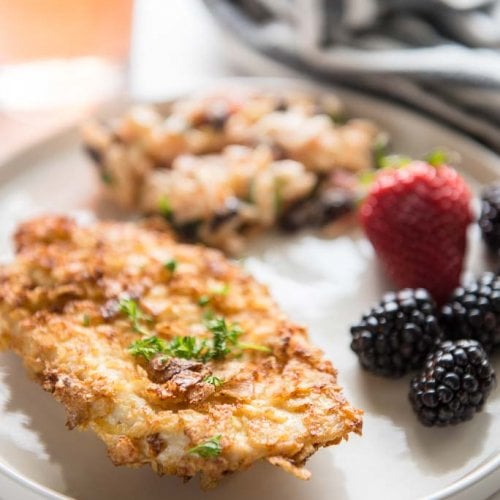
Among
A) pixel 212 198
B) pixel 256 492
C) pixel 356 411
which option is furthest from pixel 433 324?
pixel 212 198

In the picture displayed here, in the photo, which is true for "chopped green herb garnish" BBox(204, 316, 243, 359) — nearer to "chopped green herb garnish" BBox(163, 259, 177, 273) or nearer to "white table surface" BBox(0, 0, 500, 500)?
"chopped green herb garnish" BBox(163, 259, 177, 273)

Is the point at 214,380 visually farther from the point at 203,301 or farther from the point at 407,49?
the point at 407,49

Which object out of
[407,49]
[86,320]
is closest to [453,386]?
[86,320]

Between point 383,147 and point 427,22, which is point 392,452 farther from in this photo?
point 427,22

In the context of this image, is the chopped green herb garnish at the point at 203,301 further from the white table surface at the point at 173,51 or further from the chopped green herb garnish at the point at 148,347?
the white table surface at the point at 173,51

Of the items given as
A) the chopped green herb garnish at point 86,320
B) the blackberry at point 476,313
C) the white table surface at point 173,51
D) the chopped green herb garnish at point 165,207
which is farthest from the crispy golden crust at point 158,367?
the white table surface at point 173,51
